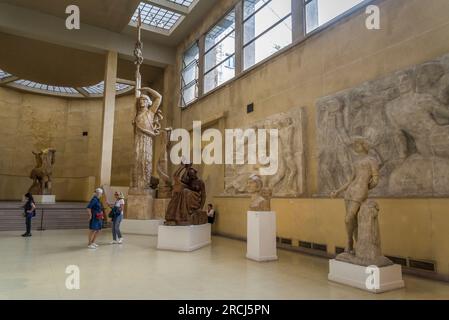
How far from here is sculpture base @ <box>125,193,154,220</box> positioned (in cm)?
1101

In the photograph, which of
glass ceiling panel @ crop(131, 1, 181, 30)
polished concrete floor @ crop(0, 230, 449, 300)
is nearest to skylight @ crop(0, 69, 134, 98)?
glass ceiling panel @ crop(131, 1, 181, 30)

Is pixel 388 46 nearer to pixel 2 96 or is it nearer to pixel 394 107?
pixel 394 107

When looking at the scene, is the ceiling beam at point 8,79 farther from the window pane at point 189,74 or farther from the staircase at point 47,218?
the window pane at point 189,74

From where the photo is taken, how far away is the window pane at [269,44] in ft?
30.3

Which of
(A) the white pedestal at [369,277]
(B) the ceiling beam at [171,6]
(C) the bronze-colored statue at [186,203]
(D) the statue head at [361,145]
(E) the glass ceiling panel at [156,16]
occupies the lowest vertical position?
(A) the white pedestal at [369,277]

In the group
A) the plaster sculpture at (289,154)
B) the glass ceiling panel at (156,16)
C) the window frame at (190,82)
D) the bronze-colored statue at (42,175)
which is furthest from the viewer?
the bronze-colored statue at (42,175)

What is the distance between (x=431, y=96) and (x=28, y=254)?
8.32 metres

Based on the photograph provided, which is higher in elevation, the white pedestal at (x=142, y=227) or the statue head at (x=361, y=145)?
the statue head at (x=361, y=145)

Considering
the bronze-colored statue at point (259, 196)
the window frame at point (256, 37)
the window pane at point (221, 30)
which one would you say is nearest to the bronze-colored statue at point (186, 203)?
the bronze-colored statue at point (259, 196)

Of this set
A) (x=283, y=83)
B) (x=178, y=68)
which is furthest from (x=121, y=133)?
(x=283, y=83)

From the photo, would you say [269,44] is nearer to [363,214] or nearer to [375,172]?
[375,172]

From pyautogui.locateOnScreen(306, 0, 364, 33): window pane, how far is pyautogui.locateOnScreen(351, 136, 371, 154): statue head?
4008 mm

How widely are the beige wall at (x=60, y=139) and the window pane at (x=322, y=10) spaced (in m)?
16.0

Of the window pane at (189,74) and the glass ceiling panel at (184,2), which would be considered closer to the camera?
the glass ceiling panel at (184,2)
